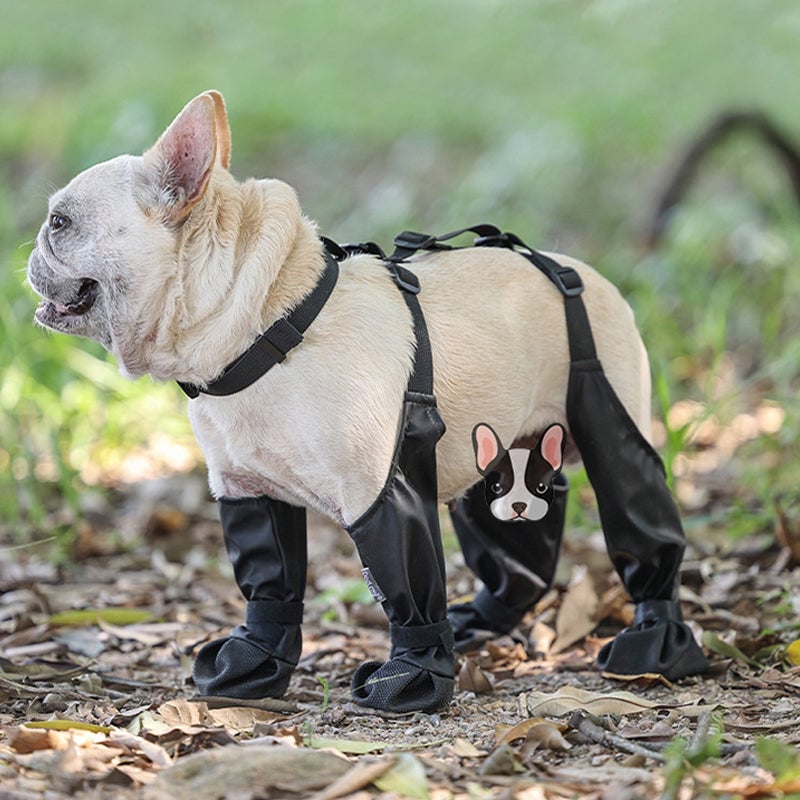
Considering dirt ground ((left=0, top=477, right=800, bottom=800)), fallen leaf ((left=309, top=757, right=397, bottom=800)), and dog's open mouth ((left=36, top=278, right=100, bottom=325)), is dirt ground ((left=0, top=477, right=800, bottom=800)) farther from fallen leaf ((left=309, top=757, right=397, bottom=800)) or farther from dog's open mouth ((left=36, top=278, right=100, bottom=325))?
dog's open mouth ((left=36, top=278, right=100, bottom=325))

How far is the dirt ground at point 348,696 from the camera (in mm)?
2275

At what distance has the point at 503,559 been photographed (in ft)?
11.9

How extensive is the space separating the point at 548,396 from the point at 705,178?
20.6ft

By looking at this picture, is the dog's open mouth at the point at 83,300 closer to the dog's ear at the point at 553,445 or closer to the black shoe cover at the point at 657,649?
the dog's ear at the point at 553,445

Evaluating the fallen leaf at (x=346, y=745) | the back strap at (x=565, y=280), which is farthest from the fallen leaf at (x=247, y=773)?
the back strap at (x=565, y=280)

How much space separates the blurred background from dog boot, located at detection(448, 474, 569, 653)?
758mm

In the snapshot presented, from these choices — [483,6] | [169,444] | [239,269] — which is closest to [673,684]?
[239,269]

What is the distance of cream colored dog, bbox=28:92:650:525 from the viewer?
2828mm

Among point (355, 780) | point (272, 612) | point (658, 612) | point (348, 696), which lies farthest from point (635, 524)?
point (355, 780)

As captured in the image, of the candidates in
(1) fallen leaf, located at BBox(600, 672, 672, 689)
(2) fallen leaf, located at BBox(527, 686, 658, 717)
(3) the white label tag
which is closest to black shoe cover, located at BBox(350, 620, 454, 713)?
(3) the white label tag

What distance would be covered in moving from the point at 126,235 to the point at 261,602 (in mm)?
949

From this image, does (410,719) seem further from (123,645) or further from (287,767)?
(123,645)

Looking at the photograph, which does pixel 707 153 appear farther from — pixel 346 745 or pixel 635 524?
pixel 346 745

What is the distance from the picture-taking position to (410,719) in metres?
2.94
